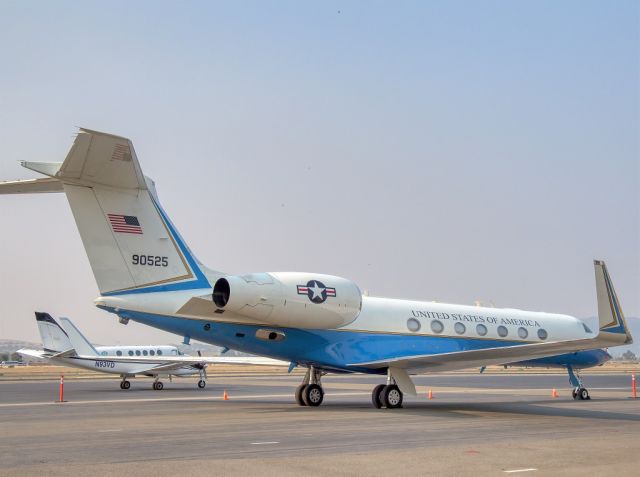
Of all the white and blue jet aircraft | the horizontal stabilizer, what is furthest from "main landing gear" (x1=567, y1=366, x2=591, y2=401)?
the horizontal stabilizer

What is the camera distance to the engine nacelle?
1667 centimetres

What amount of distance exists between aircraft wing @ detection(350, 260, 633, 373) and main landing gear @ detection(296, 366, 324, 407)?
4.41 feet

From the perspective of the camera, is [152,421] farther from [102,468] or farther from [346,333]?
[102,468]

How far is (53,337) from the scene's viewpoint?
37.5 metres

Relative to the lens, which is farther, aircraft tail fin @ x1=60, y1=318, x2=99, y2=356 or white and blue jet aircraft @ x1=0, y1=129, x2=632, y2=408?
aircraft tail fin @ x1=60, y1=318, x2=99, y2=356

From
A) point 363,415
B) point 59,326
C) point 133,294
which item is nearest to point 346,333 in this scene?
point 363,415

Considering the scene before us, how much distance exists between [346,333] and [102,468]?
35.5ft

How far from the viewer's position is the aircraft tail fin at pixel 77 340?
37.0 metres

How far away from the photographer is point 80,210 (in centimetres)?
1633

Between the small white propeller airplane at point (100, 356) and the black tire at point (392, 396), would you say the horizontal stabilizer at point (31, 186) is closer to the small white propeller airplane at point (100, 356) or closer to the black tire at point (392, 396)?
the black tire at point (392, 396)

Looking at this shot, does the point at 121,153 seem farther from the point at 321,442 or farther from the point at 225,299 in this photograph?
the point at 321,442

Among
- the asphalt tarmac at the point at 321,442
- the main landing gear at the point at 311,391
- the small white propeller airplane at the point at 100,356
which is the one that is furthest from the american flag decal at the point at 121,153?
the small white propeller airplane at the point at 100,356

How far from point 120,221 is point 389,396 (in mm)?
7537

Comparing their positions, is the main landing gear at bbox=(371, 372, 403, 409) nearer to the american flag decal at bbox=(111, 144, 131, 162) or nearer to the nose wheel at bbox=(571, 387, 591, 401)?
the american flag decal at bbox=(111, 144, 131, 162)
